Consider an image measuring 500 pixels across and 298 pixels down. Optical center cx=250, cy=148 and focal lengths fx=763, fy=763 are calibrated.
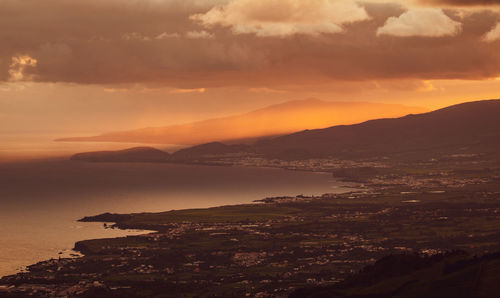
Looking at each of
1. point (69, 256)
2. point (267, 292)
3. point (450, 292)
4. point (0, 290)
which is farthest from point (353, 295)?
point (69, 256)

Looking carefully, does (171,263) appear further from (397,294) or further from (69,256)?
(397,294)

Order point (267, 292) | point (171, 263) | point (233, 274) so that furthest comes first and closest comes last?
A: point (171, 263) < point (233, 274) < point (267, 292)

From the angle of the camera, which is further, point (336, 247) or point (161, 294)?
point (336, 247)

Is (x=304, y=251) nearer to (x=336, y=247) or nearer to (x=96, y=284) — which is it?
(x=336, y=247)

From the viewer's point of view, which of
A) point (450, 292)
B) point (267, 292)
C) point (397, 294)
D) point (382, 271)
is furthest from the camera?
point (267, 292)

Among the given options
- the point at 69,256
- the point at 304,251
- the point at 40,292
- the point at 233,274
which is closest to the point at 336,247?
the point at 304,251

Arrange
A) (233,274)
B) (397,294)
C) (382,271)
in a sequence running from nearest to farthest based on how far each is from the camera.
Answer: (397,294)
(382,271)
(233,274)
